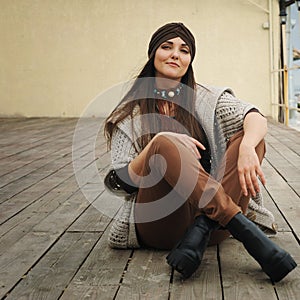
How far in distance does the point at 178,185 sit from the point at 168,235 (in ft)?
1.02

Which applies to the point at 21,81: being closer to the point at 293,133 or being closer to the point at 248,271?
the point at 293,133

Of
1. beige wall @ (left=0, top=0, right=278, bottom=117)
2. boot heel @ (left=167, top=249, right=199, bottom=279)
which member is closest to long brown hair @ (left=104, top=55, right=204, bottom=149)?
boot heel @ (left=167, top=249, right=199, bottom=279)

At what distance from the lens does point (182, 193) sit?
194cm

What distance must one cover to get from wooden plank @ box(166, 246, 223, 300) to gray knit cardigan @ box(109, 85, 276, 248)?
0.32 m

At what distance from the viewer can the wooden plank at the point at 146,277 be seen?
71.2 inches

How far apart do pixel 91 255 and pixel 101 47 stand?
27.0 ft

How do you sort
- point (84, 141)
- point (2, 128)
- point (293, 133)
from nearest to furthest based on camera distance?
point (84, 141), point (293, 133), point (2, 128)

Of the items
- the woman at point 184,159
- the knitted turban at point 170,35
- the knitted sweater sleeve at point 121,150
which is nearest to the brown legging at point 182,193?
the woman at point 184,159

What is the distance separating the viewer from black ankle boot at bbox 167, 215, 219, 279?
1855 millimetres

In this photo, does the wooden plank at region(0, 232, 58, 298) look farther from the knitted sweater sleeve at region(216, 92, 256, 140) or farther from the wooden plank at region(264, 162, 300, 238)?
the wooden plank at region(264, 162, 300, 238)

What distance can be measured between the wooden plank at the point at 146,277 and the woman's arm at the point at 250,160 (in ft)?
1.21

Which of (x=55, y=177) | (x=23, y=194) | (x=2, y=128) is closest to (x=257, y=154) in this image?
(x=23, y=194)

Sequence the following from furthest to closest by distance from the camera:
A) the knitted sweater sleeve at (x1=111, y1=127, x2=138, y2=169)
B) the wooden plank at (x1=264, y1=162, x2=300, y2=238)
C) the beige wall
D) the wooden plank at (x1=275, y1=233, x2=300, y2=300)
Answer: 1. the beige wall
2. the wooden plank at (x1=264, y1=162, x2=300, y2=238)
3. the knitted sweater sleeve at (x1=111, y1=127, x2=138, y2=169)
4. the wooden plank at (x1=275, y1=233, x2=300, y2=300)

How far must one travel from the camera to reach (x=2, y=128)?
8398mm
